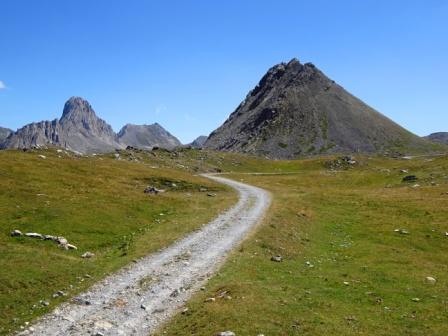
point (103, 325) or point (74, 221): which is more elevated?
point (74, 221)

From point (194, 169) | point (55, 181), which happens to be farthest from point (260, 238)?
point (194, 169)

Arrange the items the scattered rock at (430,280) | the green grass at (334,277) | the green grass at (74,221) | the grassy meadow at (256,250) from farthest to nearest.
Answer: the scattered rock at (430,280) → the green grass at (74,221) → the grassy meadow at (256,250) → the green grass at (334,277)

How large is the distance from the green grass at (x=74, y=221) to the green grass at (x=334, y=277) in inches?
311

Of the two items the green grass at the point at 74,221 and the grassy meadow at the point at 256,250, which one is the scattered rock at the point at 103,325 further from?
the green grass at the point at 74,221

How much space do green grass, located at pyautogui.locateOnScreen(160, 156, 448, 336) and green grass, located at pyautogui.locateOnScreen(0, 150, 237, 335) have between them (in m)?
7.90

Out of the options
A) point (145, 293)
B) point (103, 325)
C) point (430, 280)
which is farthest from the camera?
point (430, 280)

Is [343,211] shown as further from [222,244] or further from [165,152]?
[165,152]

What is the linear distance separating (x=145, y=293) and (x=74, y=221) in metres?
17.3

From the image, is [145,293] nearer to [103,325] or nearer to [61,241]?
[103,325]

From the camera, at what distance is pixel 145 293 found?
24781 mm

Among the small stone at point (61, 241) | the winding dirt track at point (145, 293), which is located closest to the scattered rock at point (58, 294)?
the winding dirt track at point (145, 293)

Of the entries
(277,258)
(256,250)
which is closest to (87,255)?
(256,250)

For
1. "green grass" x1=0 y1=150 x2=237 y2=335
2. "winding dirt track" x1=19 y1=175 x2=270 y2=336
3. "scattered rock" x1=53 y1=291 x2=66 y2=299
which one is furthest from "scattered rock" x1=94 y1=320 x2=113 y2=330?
"scattered rock" x1=53 y1=291 x2=66 y2=299

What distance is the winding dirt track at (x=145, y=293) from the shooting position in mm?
20531
